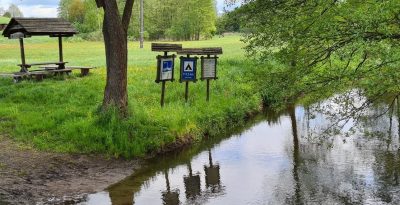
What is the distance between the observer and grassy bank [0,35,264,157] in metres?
11.7

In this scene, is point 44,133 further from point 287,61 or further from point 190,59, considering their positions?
point 287,61

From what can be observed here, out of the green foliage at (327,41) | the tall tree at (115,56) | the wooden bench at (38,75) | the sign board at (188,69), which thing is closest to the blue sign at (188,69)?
the sign board at (188,69)

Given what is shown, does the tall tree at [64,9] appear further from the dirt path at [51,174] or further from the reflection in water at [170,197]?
the reflection in water at [170,197]

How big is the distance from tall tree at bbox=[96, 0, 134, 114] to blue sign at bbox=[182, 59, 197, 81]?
2967mm

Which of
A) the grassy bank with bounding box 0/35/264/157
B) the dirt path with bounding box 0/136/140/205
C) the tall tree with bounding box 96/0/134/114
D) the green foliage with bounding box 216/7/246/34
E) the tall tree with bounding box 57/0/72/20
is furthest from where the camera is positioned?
the tall tree with bounding box 57/0/72/20

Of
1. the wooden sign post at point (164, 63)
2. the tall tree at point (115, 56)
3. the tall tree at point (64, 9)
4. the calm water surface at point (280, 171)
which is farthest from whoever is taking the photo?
the tall tree at point (64, 9)

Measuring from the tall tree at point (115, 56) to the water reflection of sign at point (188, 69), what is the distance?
115 inches

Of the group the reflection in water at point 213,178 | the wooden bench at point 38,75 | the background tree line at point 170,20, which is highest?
the background tree line at point 170,20

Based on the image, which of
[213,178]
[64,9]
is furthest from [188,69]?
[64,9]

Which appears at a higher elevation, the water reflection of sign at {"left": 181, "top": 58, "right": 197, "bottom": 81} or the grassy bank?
the water reflection of sign at {"left": 181, "top": 58, "right": 197, "bottom": 81}

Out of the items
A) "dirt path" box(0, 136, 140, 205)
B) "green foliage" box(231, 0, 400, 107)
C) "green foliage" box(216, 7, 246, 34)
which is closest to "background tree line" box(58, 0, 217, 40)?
"green foliage" box(216, 7, 246, 34)

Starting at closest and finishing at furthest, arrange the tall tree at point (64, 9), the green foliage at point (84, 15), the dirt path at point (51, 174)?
the dirt path at point (51, 174) < the green foliage at point (84, 15) < the tall tree at point (64, 9)

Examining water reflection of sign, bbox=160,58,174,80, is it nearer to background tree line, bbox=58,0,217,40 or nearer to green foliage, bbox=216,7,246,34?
green foliage, bbox=216,7,246,34

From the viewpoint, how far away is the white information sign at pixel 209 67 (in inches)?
637
